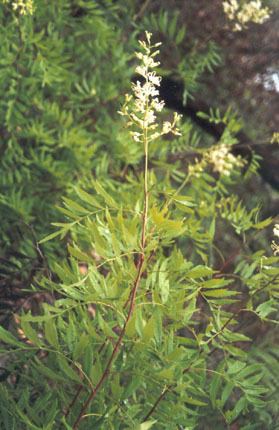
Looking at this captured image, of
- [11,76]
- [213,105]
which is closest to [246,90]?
[213,105]

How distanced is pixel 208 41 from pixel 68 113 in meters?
0.58

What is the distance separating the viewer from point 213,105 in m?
2.31

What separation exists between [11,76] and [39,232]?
36cm

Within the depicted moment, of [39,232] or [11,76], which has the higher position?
[11,76]

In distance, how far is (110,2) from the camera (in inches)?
77.5

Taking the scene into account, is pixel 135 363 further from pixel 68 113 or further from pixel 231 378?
pixel 68 113

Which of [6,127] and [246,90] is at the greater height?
[6,127]

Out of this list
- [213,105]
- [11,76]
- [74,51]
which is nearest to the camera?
[11,76]

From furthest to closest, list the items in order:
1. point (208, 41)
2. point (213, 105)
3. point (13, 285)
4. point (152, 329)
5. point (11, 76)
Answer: point (213, 105) → point (208, 41) → point (11, 76) → point (13, 285) → point (152, 329)

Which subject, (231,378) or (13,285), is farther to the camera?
(13,285)

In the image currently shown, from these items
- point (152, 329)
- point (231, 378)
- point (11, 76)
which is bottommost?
point (231, 378)

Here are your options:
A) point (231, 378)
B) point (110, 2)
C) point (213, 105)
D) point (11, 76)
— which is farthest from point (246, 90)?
point (231, 378)

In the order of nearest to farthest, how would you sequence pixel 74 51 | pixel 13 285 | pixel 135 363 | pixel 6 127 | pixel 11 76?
1. pixel 135 363
2. pixel 13 285
3. pixel 11 76
4. pixel 6 127
5. pixel 74 51

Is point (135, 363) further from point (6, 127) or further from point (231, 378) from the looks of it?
point (6, 127)
